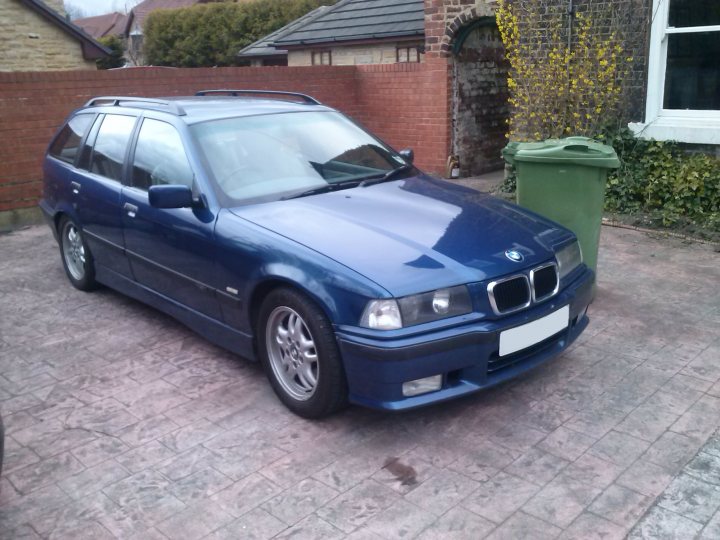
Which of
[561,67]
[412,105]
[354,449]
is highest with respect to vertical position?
[561,67]

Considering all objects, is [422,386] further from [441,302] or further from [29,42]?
[29,42]

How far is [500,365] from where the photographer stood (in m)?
3.67

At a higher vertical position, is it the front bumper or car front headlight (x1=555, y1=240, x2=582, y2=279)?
car front headlight (x1=555, y1=240, x2=582, y2=279)

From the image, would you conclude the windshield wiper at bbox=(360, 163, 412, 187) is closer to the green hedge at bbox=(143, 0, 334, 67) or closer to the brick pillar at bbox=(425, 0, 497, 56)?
the brick pillar at bbox=(425, 0, 497, 56)

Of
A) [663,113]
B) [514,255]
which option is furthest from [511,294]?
[663,113]

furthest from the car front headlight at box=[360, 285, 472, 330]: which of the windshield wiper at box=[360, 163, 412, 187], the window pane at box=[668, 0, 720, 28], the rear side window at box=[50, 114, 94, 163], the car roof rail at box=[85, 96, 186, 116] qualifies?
the window pane at box=[668, 0, 720, 28]

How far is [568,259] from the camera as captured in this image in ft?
13.7

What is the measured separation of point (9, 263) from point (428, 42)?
7.15m

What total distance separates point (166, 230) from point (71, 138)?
7.17 ft

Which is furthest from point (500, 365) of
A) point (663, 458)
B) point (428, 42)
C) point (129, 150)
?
point (428, 42)

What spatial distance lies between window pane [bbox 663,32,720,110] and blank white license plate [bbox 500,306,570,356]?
5.24m

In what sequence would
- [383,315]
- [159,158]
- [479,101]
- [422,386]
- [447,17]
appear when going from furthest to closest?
[479,101], [447,17], [159,158], [422,386], [383,315]

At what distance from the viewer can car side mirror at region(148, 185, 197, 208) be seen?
418cm

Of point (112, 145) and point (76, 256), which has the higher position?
point (112, 145)
